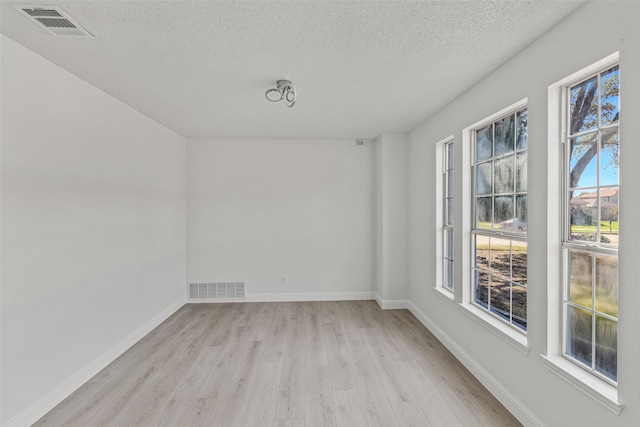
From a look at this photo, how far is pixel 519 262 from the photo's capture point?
7.69 feet

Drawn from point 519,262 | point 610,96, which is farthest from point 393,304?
point 610,96

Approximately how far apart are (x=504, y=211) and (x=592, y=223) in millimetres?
789

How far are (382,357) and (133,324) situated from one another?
2.66 m

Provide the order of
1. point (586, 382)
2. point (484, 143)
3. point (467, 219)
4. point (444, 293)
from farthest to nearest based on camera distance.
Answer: point (444, 293)
point (467, 219)
point (484, 143)
point (586, 382)

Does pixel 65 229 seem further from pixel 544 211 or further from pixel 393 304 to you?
pixel 393 304

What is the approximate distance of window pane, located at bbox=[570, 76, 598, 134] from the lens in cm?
172

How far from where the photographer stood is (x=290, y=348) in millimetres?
3223

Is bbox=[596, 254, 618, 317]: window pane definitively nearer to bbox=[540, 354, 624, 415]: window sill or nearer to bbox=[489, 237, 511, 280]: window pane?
bbox=[540, 354, 624, 415]: window sill

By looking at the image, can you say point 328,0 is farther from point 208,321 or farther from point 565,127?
point 208,321

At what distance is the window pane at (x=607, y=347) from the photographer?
1.60 metres

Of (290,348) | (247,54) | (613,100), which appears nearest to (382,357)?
(290,348)

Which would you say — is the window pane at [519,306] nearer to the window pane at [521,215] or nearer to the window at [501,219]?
the window at [501,219]

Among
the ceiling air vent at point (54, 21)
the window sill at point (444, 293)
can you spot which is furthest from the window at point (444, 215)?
the ceiling air vent at point (54, 21)

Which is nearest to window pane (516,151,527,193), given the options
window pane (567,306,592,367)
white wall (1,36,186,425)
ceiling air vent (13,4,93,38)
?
window pane (567,306,592,367)
